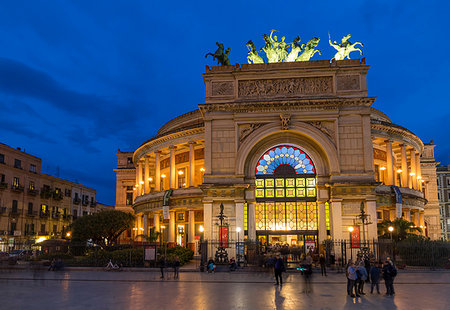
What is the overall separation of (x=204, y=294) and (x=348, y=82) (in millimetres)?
27173

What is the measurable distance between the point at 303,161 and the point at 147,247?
17.0 meters

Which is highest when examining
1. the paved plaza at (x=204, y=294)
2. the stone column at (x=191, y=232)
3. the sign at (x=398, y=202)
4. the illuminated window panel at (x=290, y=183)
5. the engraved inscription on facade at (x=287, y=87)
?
the engraved inscription on facade at (x=287, y=87)

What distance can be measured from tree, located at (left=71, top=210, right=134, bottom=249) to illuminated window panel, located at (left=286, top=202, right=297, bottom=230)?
17050 millimetres

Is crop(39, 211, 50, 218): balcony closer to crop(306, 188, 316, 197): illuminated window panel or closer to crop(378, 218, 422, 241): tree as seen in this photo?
crop(306, 188, 316, 197): illuminated window panel

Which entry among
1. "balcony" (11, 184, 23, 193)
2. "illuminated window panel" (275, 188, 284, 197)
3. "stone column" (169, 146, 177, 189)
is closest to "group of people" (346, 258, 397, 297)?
"illuminated window panel" (275, 188, 284, 197)

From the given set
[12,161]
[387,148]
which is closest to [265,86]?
[387,148]

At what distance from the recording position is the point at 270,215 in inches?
1580

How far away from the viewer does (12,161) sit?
207 feet

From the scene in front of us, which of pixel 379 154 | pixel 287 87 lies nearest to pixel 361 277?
pixel 287 87

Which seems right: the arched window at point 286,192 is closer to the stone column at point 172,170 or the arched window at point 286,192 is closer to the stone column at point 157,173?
the stone column at point 172,170

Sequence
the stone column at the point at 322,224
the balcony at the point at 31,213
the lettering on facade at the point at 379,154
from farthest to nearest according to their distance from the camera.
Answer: the balcony at the point at 31,213, the lettering on facade at the point at 379,154, the stone column at the point at 322,224

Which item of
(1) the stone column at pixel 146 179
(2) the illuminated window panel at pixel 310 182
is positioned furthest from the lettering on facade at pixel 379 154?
(1) the stone column at pixel 146 179

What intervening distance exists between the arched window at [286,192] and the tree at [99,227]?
14611 millimetres

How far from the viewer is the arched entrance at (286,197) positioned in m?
39.7
